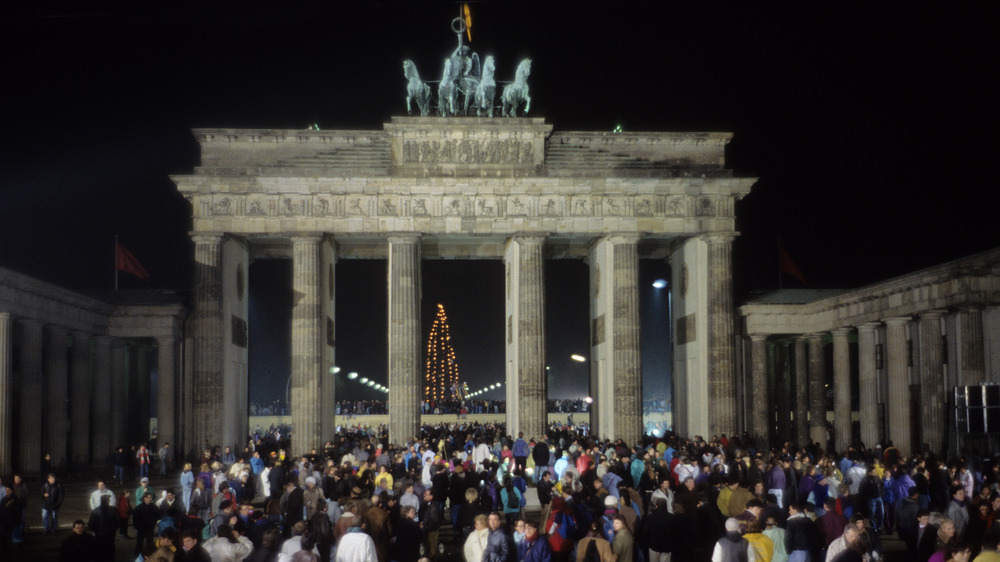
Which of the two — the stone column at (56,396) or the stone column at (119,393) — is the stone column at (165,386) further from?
the stone column at (56,396)

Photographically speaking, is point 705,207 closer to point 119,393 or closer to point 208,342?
point 208,342

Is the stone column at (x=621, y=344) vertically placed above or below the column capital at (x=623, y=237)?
below

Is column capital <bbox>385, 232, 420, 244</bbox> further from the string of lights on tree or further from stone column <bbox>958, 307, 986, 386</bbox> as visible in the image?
the string of lights on tree

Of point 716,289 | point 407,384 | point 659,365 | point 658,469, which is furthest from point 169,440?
point 659,365

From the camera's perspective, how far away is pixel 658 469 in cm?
2550

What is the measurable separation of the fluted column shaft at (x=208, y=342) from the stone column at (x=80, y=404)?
15.9 ft

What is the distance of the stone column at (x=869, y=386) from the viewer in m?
46.0

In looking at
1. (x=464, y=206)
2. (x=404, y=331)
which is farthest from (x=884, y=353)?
(x=404, y=331)

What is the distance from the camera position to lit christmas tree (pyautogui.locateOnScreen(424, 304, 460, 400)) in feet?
396

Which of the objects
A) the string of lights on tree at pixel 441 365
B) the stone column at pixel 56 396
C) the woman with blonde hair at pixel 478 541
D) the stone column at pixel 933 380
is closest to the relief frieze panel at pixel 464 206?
the stone column at pixel 56 396

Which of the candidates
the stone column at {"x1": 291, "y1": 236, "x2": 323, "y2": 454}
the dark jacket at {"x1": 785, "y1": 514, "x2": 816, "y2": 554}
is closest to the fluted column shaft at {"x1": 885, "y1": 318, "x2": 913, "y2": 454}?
the stone column at {"x1": 291, "y1": 236, "x2": 323, "y2": 454}

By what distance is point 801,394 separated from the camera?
177ft

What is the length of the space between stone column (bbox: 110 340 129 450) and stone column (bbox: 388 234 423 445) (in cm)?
1372

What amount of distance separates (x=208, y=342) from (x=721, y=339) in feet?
82.5
